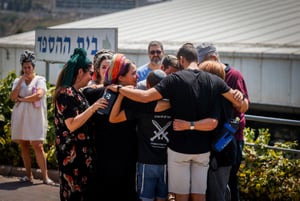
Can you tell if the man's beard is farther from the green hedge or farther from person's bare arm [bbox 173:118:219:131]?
person's bare arm [bbox 173:118:219:131]

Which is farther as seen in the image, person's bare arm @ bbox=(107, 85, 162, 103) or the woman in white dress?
the woman in white dress

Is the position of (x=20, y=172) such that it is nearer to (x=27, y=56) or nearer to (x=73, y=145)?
(x=27, y=56)

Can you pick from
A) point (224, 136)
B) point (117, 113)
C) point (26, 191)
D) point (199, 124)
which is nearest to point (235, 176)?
point (224, 136)

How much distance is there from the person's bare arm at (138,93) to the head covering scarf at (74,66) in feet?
1.12

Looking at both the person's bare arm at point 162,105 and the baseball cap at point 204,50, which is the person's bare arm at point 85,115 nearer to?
the person's bare arm at point 162,105

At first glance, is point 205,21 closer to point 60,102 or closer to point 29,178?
point 29,178

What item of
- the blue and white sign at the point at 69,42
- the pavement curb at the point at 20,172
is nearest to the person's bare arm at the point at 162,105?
the blue and white sign at the point at 69,42

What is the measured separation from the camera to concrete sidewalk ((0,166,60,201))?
296 inches

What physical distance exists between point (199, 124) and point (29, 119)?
4.27m

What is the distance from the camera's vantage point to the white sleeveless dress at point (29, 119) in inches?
329

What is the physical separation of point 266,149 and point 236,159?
191cm

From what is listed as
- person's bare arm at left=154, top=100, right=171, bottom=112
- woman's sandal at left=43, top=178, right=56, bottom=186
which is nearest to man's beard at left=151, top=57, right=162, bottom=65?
woman's sandal at left=43, top=178, right=56, bottom=186

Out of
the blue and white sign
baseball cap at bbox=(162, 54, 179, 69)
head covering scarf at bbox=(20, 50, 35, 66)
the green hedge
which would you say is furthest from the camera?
the blue and white sign

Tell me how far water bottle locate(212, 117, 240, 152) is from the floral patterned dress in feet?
3.34
